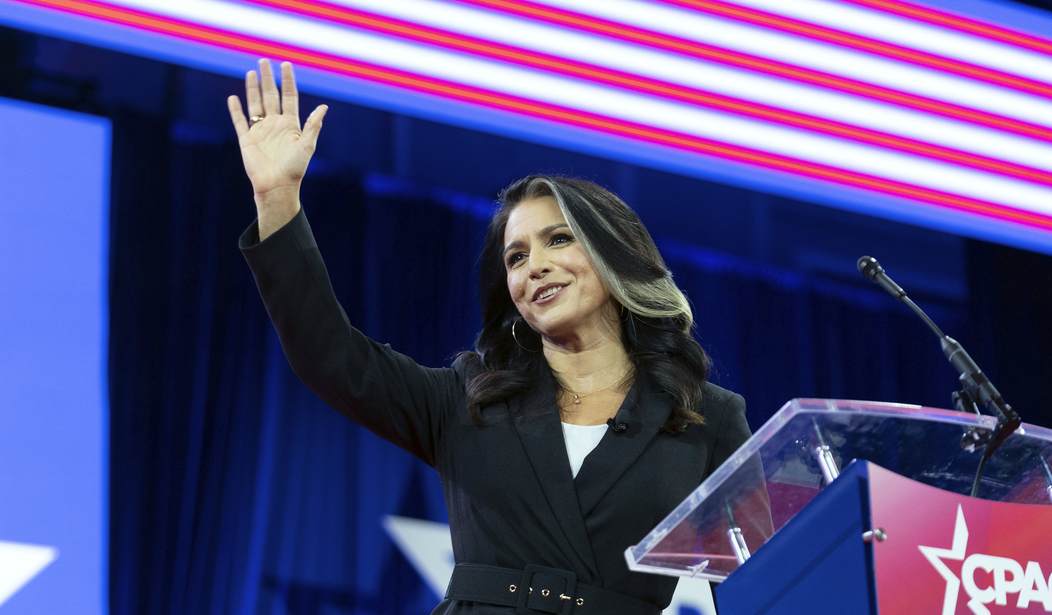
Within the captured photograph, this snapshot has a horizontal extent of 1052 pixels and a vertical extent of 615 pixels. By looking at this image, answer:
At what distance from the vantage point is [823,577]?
1.12 m

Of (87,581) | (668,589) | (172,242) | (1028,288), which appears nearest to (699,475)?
(668,589)

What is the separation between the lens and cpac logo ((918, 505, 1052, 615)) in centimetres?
111

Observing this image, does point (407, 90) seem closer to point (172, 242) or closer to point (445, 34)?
point (445, 34)

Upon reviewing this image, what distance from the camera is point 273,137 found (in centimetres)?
162

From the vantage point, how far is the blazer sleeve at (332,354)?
1547 millimetres

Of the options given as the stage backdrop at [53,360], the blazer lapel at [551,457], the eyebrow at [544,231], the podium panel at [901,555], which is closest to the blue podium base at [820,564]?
the podium panel at [901,555]

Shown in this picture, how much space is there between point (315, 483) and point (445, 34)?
3.89 feet

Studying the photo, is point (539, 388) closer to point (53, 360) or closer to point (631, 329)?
point (631, 329)

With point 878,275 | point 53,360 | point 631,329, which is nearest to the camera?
point 878,275

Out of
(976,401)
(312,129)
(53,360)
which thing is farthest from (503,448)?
(53,360)

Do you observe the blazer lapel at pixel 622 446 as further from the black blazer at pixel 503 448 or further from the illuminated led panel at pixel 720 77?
the illuminated led panel at pixel 720 77

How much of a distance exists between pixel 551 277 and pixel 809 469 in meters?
0.61

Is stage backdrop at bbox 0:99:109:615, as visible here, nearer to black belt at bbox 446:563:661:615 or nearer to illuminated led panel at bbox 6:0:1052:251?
illuminated led panel at bbox 6:0:1052:251

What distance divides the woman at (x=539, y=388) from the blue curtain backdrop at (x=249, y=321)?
157cm
